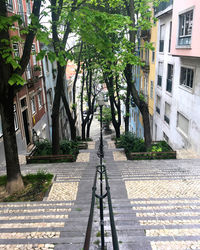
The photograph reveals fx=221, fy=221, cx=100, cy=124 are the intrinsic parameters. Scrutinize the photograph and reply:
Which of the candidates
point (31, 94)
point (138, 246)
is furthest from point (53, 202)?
point (31, 94)

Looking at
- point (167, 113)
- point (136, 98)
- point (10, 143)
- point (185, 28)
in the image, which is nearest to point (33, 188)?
point (10, 143)

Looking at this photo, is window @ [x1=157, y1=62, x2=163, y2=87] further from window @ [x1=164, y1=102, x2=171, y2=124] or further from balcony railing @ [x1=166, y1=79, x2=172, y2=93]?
window @ [x1=164, y1=102, x2=171, y2=124]

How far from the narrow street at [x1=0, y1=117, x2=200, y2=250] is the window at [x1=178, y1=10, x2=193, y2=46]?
287 inches

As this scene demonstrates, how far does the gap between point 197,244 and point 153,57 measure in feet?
62.3

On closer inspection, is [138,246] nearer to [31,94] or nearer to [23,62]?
[23,62]

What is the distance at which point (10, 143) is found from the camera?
6.75m

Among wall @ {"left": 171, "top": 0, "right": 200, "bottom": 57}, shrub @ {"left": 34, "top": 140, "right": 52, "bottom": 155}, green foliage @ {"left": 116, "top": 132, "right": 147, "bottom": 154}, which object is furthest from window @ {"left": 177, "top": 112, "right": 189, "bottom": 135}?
shrub @ {"left": 34, "top": 140, "right": 52, "bottom": 155}

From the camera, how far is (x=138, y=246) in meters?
4.39

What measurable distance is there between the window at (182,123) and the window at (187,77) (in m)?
2.13

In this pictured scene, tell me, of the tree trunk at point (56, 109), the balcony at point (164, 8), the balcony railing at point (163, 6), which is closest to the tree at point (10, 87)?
the tree trunk at point (56, 109)

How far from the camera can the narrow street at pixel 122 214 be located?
458 cm

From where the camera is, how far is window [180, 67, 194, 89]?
13438mm

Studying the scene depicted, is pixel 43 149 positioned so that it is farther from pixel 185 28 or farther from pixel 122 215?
pixel 185 28

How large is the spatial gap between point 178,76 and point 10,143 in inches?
482
